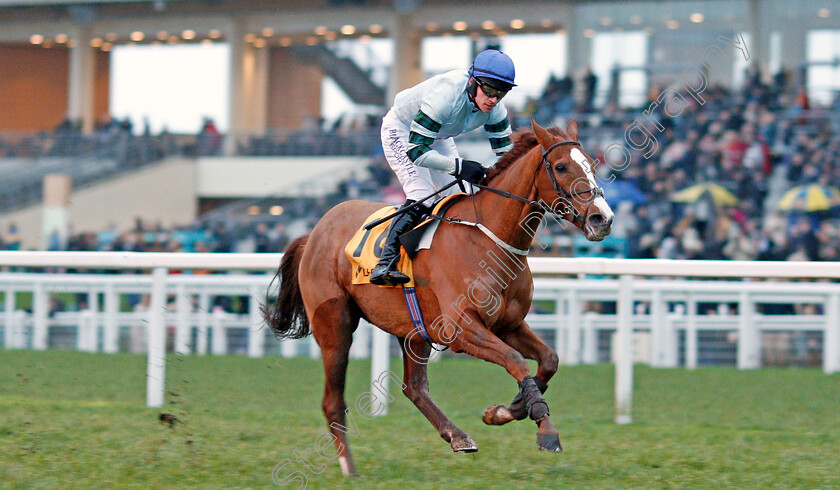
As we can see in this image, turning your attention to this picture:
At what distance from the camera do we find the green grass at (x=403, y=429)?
4117mm

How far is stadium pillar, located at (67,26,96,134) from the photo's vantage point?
22.8 meters

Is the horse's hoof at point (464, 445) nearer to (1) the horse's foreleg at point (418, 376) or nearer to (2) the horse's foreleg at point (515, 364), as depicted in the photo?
(1) the horse's foreleg at point (418, 376)

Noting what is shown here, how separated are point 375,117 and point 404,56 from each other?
2.71 meters

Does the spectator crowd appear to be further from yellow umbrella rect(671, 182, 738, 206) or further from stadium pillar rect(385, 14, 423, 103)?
stadium pillar rect(385, 14, 423, 103)

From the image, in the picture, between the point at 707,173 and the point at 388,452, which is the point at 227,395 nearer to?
the point at 388,452

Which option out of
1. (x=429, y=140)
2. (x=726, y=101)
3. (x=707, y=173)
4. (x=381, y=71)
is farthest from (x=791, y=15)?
(x=429, y=140)

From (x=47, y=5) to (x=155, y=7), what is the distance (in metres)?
2.63

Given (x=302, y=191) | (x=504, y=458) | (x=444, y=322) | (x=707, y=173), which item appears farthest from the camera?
(x=302, y=191)

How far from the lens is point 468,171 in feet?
14.1

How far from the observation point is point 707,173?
1152cm

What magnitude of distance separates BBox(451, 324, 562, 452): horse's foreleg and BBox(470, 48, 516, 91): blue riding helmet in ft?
3.38

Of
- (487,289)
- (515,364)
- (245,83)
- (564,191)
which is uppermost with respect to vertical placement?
(245,83)

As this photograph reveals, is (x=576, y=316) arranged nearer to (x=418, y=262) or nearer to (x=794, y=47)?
(x=418, y=262)

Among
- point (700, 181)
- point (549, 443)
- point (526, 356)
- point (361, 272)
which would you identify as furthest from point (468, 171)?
point (700, 181)
